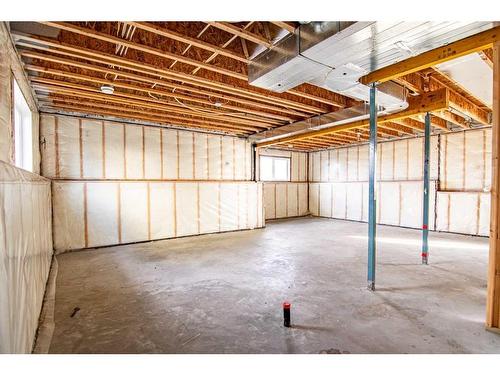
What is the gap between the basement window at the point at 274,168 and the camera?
9.66m

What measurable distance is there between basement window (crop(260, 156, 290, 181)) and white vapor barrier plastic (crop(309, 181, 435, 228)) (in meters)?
1.41

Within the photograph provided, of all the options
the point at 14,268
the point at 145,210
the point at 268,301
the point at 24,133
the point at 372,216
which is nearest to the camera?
the point at 14,268

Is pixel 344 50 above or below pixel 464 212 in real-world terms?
above

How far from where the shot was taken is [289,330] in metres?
2.28

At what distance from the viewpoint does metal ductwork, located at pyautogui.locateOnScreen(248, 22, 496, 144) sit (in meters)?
1.98

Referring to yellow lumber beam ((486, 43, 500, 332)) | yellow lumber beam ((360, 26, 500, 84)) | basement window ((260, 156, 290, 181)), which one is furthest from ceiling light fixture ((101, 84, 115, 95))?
basement window ((260, 156, 290, 181))

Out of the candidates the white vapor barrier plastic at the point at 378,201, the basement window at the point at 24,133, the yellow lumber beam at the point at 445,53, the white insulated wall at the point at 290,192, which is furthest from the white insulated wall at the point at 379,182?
the basement window at the point at 24,133

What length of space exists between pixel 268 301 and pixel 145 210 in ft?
13.7

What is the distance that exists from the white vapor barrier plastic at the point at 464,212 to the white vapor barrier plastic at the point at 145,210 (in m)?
5.16

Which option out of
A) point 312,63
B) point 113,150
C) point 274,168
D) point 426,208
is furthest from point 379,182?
point 113,150

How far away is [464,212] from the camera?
262 inches

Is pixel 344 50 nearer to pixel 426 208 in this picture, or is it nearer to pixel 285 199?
pixel 426 208

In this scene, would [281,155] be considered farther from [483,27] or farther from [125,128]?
[483,27]

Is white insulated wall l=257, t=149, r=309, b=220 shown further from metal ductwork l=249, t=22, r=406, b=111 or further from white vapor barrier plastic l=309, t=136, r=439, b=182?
metal ductwork l=249, t=22, r=406, b=111
